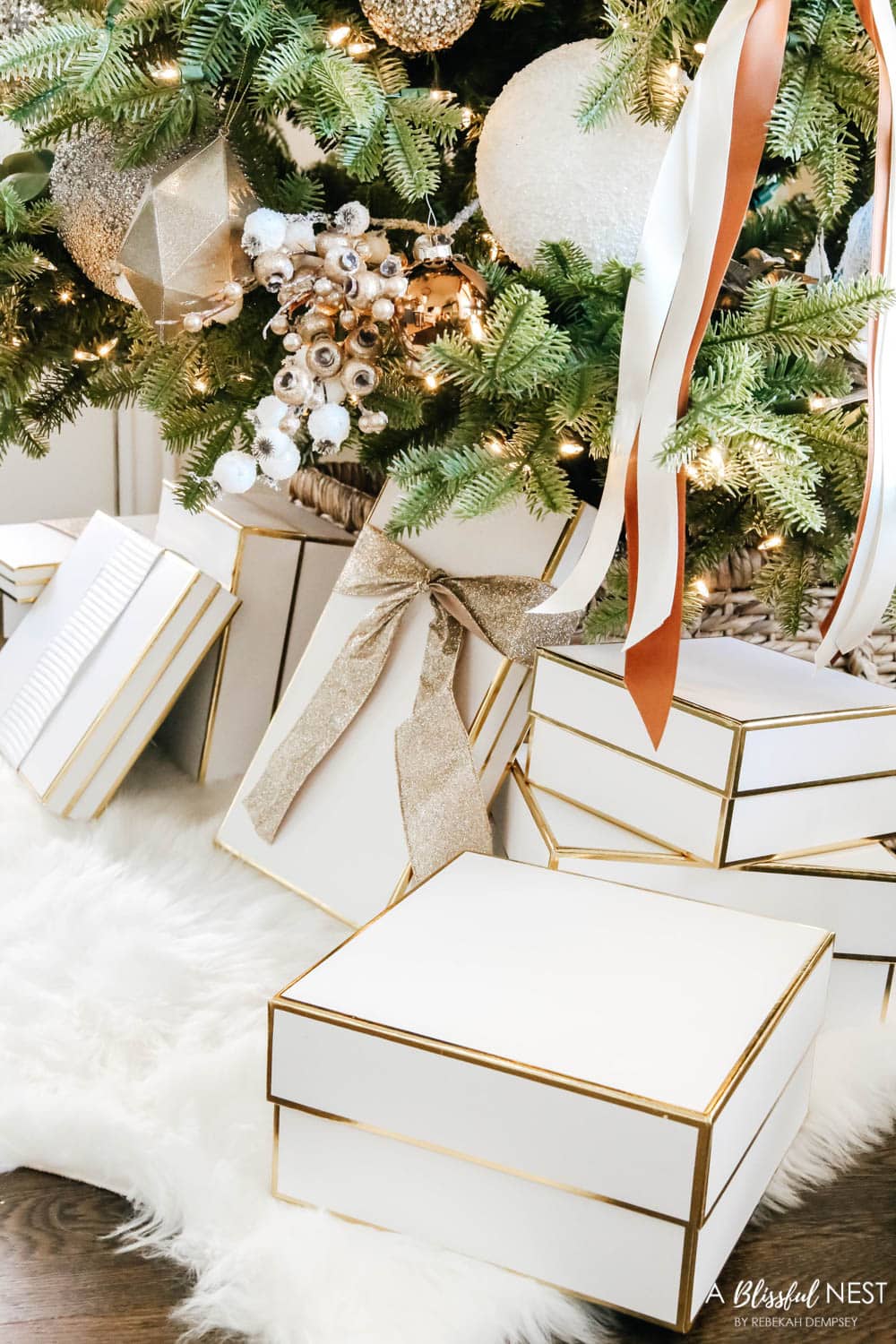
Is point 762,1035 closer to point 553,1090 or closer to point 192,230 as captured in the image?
point 553,1090

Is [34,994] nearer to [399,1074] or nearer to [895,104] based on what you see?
[399,1074]

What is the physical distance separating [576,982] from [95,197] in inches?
21.9

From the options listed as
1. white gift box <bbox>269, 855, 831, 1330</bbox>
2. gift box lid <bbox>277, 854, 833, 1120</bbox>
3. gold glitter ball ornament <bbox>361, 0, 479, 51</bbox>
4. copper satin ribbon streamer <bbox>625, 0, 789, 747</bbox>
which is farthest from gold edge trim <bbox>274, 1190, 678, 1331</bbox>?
gold glitter ball ornament <bbox>361, 0, 479, 51</bbox>

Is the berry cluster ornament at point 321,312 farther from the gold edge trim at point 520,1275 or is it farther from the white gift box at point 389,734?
the gold edge trim at point 520,1275

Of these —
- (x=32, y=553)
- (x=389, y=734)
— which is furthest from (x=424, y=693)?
(x=32, y=553)

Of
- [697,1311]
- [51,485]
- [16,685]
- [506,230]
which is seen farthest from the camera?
[51,485]

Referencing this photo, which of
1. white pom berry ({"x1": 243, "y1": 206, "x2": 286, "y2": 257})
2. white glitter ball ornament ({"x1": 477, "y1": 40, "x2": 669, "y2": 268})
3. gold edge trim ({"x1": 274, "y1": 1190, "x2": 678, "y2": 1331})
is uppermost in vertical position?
white glitter ball ornament ({"x1": 477, "y1": 40, "x2": 669, "y2": 268})

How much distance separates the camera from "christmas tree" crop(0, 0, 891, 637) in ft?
2.04

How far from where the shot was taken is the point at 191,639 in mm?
936

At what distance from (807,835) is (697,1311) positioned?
28 centimetres

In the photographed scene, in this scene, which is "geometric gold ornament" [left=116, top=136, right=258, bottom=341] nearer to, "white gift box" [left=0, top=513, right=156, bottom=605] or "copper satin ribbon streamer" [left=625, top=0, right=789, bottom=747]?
"copper satin ribbon streamer" [left=625, top=0, right=789, bottom=747]

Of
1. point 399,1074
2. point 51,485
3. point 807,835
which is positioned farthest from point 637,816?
point 51,485

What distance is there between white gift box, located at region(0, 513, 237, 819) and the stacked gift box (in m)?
0.33

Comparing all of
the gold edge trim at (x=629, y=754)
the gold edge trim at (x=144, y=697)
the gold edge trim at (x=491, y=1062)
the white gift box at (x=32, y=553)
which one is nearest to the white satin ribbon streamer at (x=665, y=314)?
the gold edge trim at (x=629, y=754)
